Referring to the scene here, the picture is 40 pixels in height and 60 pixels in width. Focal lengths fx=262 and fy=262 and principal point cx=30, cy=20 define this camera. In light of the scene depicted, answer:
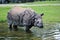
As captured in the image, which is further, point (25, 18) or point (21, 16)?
point (21, 16)

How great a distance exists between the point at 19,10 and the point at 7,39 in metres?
3.18

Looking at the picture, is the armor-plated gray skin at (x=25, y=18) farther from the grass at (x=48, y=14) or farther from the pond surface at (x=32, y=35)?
the grass at (x=48, y=14)

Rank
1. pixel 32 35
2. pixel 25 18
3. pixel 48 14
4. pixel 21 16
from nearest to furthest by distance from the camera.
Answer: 1. pixel 32 35
2. pixel 25 18
3. pixel 21 16
4. pixel 48 14

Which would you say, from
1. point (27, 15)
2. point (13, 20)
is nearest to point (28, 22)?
point (27, 15)

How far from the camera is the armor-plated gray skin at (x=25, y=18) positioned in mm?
13833

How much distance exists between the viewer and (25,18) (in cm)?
1426

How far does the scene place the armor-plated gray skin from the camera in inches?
545

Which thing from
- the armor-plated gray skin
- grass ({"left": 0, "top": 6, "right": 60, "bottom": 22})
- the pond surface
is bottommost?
grass ({"left": 0, "top": 6, "right": 60, "bottom": 22})

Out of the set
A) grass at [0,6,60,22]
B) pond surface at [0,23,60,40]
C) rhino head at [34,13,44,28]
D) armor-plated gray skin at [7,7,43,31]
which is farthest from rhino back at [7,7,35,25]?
grass at [0,6,60,22]

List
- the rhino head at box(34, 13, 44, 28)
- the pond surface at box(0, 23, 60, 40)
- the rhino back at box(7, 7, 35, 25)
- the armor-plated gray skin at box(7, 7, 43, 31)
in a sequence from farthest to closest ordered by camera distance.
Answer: the rhino back at box(7, 7, 35, 25) → the armor-plated gray skin at box(7, 7, 43, 31) → the rhino head at box(34, 13, 44, 28) → the pond surface at box(0, 23, 60, 40)

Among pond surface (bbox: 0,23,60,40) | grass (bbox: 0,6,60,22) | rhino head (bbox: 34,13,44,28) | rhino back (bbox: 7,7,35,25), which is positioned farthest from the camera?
grass (bbox: 0,6,60,22)

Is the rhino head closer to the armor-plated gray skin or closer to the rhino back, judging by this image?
the armor-plated gray skin

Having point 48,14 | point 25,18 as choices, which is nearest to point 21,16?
point 25,18

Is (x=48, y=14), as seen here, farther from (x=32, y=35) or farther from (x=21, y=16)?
(x=32, y=35)
